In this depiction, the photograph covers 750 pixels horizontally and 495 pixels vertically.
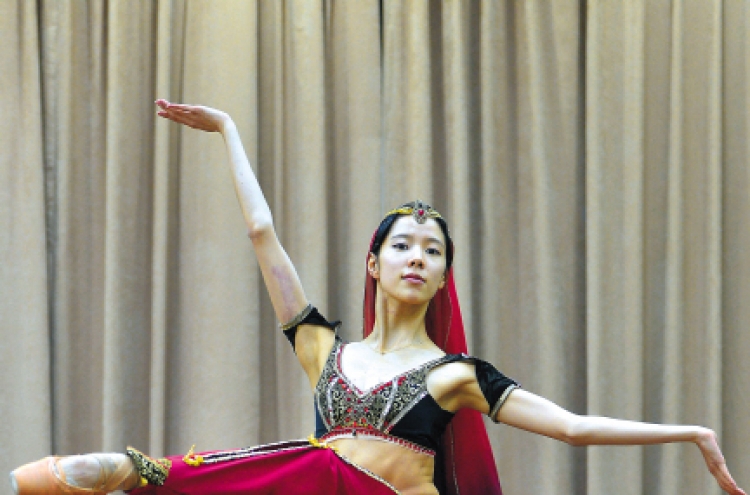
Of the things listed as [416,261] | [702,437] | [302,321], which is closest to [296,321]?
[302,321]

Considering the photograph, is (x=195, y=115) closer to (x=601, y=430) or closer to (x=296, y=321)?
(x=296, y=321)

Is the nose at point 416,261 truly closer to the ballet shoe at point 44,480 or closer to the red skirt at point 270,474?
the red skirt at point 270,474

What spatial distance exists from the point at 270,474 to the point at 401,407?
0.37 metres

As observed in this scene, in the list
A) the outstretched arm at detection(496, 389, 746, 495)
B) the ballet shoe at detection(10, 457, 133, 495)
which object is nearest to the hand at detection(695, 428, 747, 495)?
the outstretched arm at detection(496, 389, 746, 495)

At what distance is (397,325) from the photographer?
2.81 metres

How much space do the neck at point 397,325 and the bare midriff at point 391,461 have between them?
0.93 feet

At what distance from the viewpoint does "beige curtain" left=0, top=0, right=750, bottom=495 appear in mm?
3883

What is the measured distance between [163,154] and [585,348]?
1.70m

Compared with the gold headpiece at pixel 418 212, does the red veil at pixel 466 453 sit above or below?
below

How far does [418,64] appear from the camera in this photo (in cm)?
409

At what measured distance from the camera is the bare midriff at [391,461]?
8.38ft

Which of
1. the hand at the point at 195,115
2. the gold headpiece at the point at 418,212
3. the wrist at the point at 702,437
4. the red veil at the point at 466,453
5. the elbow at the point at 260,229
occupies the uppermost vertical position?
the hand at the point at 195,115

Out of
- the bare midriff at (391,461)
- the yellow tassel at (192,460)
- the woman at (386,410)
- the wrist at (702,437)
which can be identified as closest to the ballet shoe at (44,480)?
the woman at (386,410)

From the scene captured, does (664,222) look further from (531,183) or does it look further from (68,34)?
(68,34)
